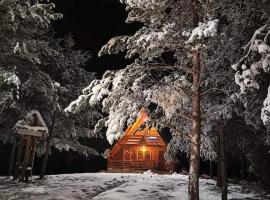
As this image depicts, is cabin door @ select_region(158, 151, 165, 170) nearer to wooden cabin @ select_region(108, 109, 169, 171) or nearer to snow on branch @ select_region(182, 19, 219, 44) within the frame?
wooden cabin @ select_region(108, 109, 169, 171)

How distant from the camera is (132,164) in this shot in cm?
3350

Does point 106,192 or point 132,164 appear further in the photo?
point 132,164

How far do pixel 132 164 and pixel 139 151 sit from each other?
180cm

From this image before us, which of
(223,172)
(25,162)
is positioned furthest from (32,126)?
(223,172)

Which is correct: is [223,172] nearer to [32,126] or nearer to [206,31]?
[206,31]

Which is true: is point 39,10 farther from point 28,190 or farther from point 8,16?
point 28,190

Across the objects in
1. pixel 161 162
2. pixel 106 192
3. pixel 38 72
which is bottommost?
pixel 106 192

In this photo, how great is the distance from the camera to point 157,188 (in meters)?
18.1

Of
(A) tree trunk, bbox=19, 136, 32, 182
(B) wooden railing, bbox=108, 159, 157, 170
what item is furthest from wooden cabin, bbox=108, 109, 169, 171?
(A) tree trunk, bbox=19, 136, 32, 182

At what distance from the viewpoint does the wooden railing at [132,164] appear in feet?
108

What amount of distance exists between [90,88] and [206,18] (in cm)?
414

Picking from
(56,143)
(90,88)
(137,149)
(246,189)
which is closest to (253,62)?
(90,88)

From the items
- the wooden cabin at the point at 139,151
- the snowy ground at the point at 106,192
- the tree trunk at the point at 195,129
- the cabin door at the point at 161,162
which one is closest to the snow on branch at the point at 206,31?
the tree trunk at the point at 195,129

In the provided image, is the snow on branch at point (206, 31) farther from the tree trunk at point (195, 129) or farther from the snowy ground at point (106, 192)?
the snowy ground at point (106, 192)
